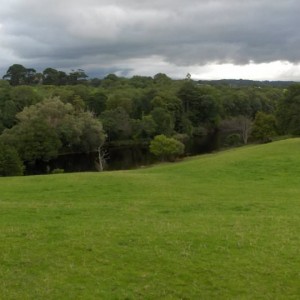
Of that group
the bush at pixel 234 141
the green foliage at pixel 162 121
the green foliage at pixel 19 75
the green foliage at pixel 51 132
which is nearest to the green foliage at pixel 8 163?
the green foliage at pixel 51 132

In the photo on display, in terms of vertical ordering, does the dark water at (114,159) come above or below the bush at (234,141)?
below

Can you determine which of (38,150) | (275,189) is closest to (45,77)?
(38,150)

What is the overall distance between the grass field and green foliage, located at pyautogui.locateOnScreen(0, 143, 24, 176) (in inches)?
1123

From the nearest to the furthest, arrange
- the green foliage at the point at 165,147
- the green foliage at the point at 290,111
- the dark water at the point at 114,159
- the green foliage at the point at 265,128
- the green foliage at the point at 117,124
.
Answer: the green foliage at the point at 290,111, the green foliage at the point at 165,147, the dark water at the point at 114,159, the green foliage at the point at 265,128, the green foliage at the point at 117,124

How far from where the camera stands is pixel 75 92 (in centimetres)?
11556

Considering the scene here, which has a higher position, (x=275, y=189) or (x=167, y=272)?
(x=167, y=272)

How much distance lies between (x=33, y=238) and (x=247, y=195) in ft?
42.4

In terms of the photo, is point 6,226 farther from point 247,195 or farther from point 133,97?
point 133,97

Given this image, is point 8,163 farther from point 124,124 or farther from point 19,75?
point 19,75

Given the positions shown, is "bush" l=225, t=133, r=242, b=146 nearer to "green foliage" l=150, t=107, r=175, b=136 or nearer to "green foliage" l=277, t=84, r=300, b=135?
"green foliage" l=150, t=107, r=175, b=136

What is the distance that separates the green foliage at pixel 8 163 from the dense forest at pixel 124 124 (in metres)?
0.11

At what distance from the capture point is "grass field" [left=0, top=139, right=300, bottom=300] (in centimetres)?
845

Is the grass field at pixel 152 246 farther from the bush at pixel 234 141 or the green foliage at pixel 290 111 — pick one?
the bush at pixel 234 141

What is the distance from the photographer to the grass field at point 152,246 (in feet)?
27.7
